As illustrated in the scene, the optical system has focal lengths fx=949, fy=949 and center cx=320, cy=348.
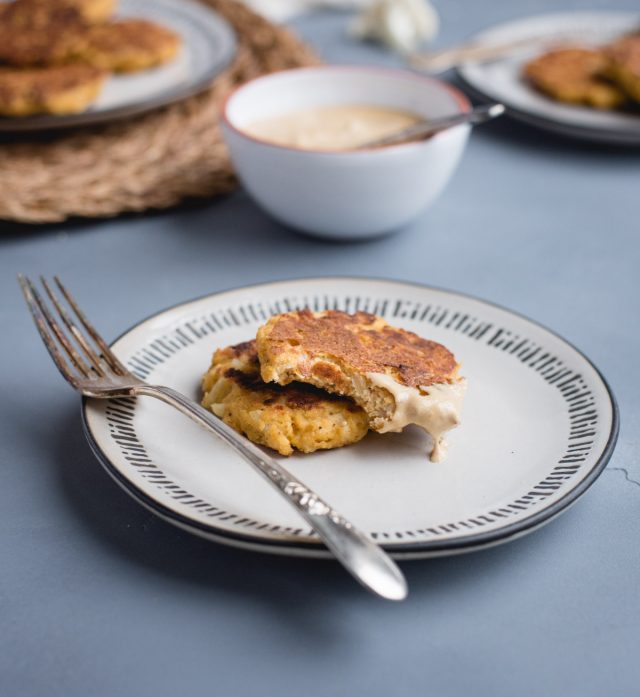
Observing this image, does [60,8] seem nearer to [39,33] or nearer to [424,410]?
[39,33]

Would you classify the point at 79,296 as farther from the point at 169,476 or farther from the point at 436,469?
the point at 436,469

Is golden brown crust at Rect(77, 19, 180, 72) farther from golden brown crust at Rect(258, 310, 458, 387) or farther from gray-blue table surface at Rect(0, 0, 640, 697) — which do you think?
golden brown crust at Rect(258, 310, 458, 387)

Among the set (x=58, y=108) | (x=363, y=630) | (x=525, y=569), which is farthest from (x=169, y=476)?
(x=58, y=108)

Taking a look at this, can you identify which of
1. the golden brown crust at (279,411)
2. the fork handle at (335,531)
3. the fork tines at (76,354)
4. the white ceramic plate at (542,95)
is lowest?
the fork tines at (76,354)

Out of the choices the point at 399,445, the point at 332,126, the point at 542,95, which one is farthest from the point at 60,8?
the point at 399,445

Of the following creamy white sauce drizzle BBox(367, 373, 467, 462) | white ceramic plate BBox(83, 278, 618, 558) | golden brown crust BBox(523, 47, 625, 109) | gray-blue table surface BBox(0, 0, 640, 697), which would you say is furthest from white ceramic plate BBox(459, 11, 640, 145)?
creamy white sauce drizzle BBox(367, 373, 467, 462)

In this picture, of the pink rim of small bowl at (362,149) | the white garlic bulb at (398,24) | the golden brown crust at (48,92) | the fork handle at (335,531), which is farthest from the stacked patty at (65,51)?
→ the fork handle at (335,531)

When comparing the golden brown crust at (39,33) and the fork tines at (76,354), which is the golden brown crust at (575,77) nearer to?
the golden brown crust at (39,33)
